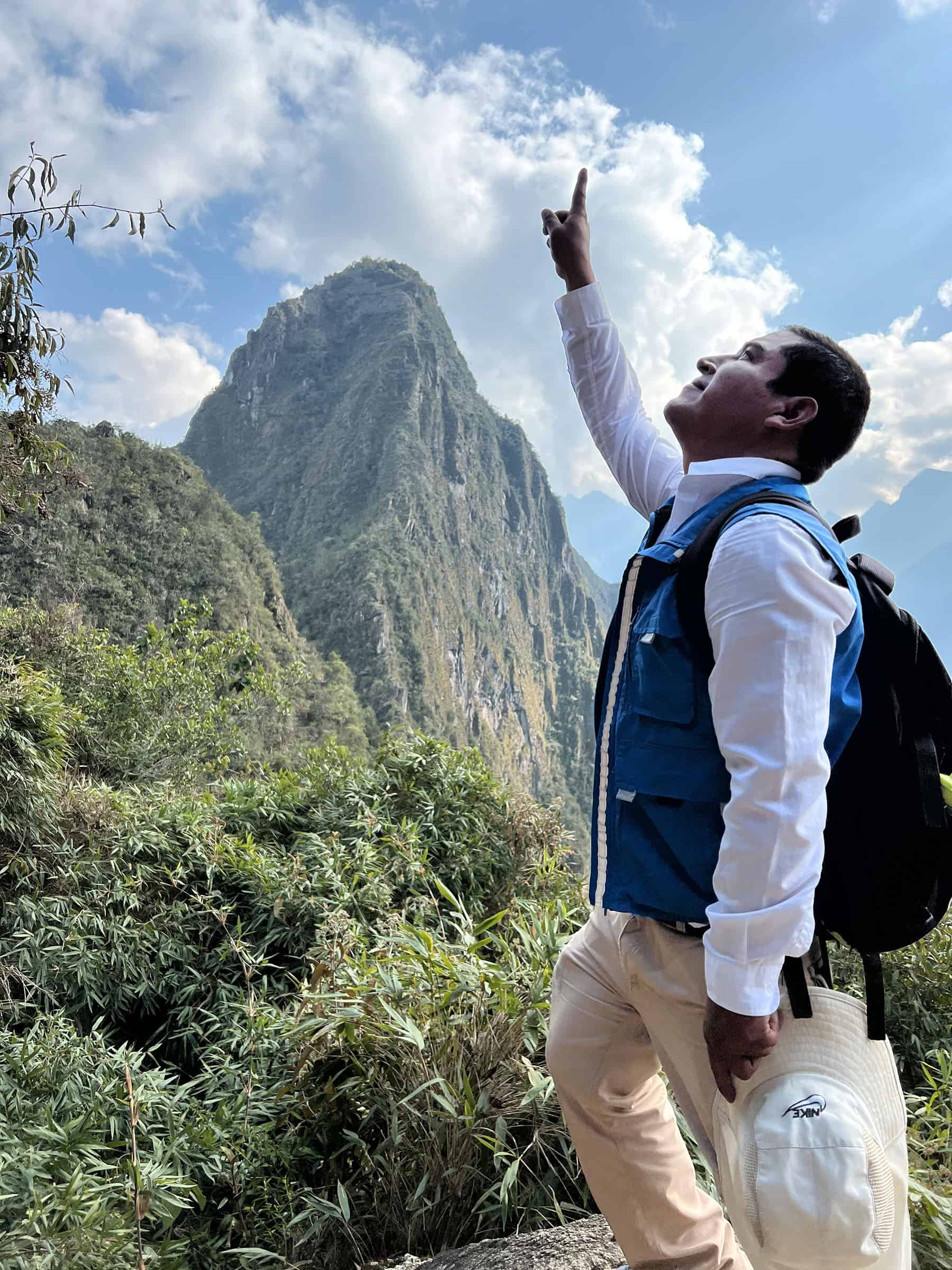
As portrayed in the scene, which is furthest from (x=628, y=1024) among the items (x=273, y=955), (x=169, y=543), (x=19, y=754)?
(x=169, y=543)

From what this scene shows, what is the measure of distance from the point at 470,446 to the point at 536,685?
70.7ft

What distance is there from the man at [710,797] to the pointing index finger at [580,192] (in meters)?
0.57

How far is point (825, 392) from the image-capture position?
1.18 metres

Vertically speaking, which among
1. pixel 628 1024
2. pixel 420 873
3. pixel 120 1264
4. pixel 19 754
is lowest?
pixel 120 1264

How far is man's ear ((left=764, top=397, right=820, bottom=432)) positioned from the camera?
116cm

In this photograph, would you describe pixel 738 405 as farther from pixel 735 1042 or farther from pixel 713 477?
pixel 735 1042

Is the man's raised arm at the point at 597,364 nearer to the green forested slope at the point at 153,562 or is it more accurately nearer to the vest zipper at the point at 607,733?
the vest zipper at the point at 607,733

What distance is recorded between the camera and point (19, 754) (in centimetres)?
368

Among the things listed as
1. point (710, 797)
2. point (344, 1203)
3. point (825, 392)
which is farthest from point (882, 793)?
point (344, 1203)

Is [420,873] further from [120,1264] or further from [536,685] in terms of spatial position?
[536,685]


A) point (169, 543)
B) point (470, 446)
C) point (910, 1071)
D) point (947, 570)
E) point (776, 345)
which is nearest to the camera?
point (776, 345)

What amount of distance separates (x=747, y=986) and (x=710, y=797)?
0.75 ft

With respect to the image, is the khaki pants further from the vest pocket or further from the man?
the vest pocket

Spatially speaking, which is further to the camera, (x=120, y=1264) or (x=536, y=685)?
(x=536, y=685)
